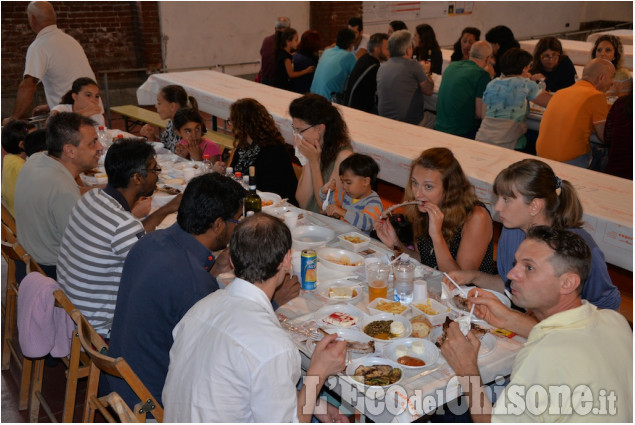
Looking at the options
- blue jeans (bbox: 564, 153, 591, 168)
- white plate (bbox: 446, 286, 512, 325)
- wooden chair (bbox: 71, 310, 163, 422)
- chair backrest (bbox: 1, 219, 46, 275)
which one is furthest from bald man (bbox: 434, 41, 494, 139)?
wooden chair (bbox: 71, 310, 163, 422)

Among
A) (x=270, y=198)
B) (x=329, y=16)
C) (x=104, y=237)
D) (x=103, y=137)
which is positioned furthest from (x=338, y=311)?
(x=329, y=16)

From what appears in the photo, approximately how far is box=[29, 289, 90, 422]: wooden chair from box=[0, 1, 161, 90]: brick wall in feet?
21.8

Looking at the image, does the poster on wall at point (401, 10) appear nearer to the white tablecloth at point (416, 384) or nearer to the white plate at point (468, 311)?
the white plate at point (468, 311)

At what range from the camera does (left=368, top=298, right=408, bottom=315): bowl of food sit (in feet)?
8.51

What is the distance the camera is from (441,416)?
2.65m

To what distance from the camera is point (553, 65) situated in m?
6.82

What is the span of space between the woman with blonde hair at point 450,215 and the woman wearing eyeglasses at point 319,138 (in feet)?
2.83

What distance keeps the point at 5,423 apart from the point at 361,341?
1964 mm

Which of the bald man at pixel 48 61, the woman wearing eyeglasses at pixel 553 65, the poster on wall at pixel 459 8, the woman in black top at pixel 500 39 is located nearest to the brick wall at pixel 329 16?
the poster on wall at pixel 459 8

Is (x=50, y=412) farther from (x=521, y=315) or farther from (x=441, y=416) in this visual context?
(x=521, y=315)

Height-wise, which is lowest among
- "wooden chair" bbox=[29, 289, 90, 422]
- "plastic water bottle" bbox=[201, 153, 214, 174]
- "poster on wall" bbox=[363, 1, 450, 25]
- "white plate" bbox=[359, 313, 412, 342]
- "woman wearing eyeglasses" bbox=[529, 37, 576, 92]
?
"wooden chair" bbox=[29, 289, 90, 422]

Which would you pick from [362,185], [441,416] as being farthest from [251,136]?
[441,416]

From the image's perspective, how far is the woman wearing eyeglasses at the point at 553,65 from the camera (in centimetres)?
678

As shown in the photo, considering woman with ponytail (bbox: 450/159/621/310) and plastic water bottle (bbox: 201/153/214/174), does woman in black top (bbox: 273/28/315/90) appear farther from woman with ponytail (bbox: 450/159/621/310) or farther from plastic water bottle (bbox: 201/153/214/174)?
woman with ponytail (bbox: 450/159/621/310)
